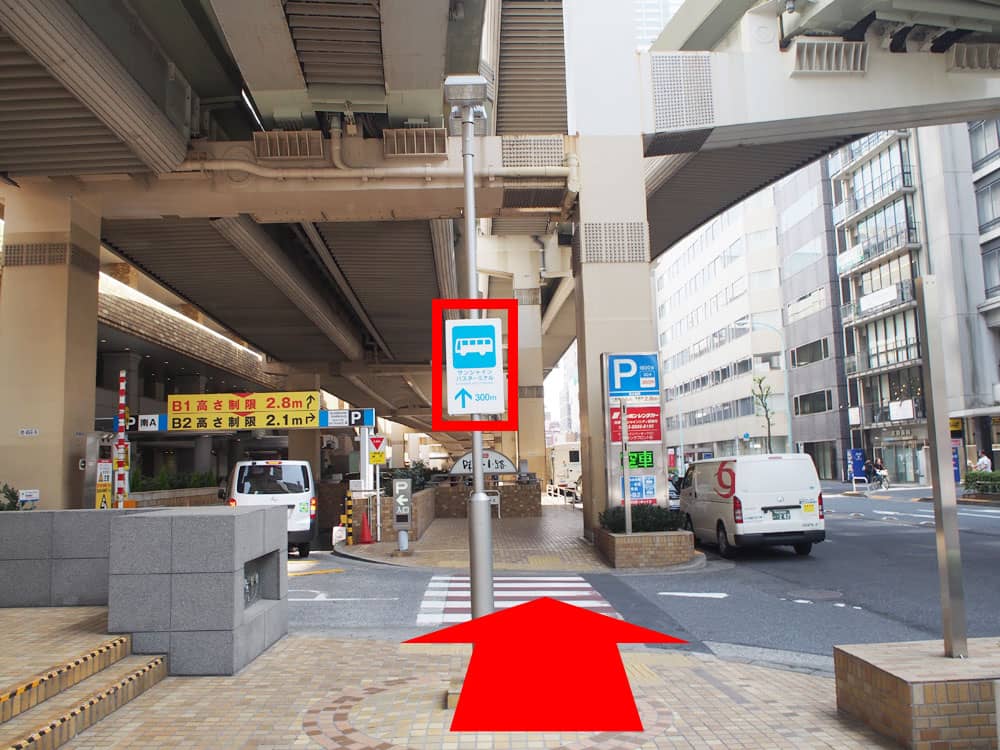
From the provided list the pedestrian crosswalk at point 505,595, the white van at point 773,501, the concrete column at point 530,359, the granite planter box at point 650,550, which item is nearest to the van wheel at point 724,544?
the white van at point 773,501

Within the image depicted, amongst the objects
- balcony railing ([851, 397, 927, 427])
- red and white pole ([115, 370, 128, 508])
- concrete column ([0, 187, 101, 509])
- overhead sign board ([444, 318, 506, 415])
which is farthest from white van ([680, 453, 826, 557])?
balcony railing ([851, 397, 927, 427])

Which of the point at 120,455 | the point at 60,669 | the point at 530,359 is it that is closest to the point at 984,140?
the point at 530,359

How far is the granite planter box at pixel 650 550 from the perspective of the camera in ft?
48.4

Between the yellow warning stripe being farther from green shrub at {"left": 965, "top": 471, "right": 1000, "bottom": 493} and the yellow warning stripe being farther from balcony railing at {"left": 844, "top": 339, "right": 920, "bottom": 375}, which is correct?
balcony railing at {"left": 844, "top": 339, "right": 920, "bottom": 375}

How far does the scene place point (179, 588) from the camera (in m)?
6.85

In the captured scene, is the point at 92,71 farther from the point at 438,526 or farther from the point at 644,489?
the point at 438,526

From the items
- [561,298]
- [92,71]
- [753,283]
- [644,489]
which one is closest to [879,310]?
[753,283]

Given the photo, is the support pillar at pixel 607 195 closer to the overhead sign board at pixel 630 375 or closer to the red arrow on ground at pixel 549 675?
the overhead sign board at pixel 630 375

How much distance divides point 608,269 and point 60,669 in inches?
561

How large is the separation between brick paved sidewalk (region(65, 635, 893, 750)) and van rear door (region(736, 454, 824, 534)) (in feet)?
26.4

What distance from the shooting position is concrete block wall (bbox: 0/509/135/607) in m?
8.40

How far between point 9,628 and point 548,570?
9067 millimetres

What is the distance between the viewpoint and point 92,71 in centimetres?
1195

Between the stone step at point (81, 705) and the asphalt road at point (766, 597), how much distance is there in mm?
2932
